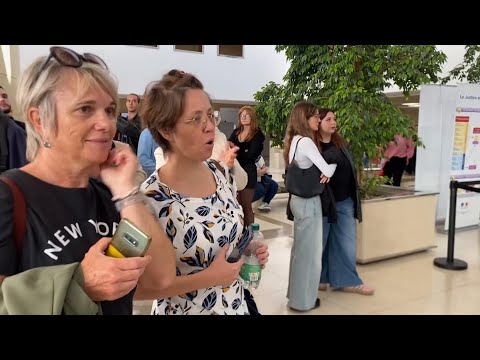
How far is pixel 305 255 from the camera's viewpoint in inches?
122

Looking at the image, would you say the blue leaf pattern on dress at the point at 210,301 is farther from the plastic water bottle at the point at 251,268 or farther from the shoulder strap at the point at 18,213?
the shoulder strap at the point at 18,213

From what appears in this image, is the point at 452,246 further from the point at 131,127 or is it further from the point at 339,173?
the point at 131,127

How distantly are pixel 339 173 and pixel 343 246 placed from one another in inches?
26.4

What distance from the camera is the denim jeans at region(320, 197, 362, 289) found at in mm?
3447

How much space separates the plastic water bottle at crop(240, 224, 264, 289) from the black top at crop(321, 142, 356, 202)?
6.29 feet

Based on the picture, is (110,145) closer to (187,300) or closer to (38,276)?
(38,276)

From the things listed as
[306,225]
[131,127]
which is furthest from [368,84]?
[131,127]

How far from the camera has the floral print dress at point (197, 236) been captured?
4.31 feet

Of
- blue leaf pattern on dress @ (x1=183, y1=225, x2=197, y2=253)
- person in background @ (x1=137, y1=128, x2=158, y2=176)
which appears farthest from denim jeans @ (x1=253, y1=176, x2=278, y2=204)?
blue leaf pattern on dress @ (x1=183, y1=225, x2=197, y2=253)

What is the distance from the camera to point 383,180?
4.86 meters

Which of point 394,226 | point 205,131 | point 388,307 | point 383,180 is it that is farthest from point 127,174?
point 383,180

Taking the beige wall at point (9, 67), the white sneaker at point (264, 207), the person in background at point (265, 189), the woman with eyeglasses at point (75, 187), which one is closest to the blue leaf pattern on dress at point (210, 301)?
the woman with eyeglasses at point (75, 187)

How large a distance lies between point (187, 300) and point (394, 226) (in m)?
3.45

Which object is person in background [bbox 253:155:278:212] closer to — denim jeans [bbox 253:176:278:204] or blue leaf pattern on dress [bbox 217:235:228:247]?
denim jeans [bbox 253:176:278:204]
